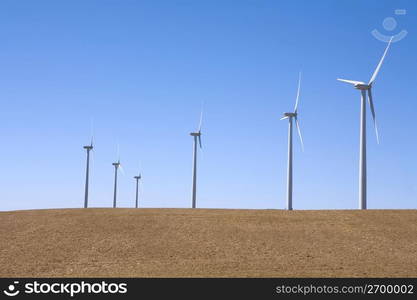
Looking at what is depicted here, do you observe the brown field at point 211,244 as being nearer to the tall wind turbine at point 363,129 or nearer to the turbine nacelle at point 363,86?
the tall wind turbine at point 363,129

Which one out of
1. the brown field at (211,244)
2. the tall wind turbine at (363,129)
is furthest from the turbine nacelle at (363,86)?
the brown field at (211,244)

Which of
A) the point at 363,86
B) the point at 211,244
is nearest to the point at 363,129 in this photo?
the point at 363,86

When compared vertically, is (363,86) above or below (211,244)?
above

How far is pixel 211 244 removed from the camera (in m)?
40.3

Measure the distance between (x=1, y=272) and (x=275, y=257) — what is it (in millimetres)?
15427

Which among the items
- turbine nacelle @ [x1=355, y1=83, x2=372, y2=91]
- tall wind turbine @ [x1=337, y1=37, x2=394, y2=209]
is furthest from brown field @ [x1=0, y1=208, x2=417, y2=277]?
turbine nacelle @ [x1=355, y1=83, x2=372, y2=91]

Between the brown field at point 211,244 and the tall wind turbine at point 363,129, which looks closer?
the brown field at point 211,244

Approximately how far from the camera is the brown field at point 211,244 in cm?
3375

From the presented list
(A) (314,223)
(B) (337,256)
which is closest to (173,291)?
(B) (337,256)

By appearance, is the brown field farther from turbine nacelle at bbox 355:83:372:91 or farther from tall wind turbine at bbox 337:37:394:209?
turbine nacelle at bbox 355:83:372:91

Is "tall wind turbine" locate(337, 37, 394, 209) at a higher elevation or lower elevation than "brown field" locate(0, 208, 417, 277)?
higher

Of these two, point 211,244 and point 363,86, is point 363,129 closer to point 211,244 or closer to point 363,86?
point 363,86

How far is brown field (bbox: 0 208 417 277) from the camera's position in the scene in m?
33.8

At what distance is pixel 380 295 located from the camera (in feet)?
83.6
